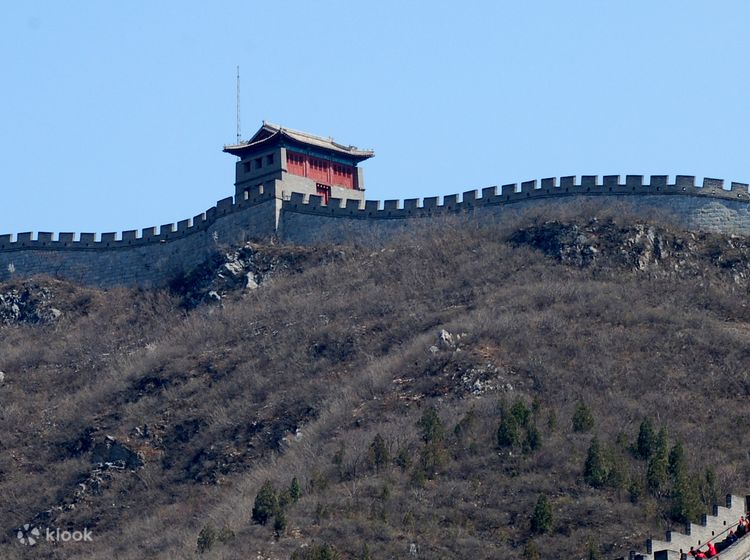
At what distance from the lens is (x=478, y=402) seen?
61750mm

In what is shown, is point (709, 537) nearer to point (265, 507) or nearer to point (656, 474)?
point (656, 474)

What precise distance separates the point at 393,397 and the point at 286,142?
912 inches

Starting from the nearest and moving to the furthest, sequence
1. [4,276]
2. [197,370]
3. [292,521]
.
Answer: [292,521]
[197,370]
[4,276]

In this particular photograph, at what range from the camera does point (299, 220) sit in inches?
3196

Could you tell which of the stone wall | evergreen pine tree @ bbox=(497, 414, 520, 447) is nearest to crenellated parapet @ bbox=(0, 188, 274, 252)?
the stone wall

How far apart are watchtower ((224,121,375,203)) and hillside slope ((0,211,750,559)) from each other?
5.16m

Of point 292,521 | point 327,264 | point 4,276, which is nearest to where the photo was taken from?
point 292,521

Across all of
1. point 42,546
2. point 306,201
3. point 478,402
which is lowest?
point 42,546

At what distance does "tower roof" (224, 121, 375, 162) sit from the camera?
277ft

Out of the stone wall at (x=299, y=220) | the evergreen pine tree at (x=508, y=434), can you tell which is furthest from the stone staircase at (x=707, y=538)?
the stone wall at (x=299, y=220)

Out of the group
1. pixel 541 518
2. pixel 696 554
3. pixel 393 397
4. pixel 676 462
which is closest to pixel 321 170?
pixel 393 397

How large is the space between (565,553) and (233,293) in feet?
94.0

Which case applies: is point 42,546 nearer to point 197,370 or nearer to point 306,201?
point 197,370

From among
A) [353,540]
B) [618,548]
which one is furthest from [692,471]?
[353,540]
